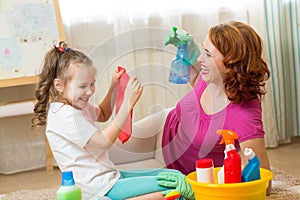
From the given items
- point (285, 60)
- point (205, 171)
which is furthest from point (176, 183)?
point (285, 60)

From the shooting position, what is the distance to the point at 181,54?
2045 mm

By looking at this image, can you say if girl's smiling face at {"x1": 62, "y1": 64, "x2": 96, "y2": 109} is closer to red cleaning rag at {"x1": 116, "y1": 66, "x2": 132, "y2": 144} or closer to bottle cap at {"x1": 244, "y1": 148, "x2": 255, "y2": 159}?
red cleaning rag at {"x1": 116, "y1": 66, "x2": 132, "y2": 144}

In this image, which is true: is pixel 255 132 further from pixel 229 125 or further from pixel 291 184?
pixel 291 184

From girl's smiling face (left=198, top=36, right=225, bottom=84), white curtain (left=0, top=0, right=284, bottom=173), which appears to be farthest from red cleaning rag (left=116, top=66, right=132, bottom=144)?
white curtain (left=0, top=0, right=284, bottom=173)

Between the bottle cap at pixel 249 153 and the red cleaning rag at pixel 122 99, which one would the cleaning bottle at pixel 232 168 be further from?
the red cleaning rag at pixel 122 99

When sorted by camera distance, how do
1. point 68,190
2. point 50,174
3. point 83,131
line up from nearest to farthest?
point 68,190 → point 83,131 → point 50,174

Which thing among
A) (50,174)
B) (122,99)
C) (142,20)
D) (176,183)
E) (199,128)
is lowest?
(50,174)

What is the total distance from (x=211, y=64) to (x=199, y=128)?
230 mm

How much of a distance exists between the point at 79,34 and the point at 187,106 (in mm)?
920

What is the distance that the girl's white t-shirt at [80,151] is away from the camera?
1.74 metres

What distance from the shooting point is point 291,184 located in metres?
2.18

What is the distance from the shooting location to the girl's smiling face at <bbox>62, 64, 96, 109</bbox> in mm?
1772

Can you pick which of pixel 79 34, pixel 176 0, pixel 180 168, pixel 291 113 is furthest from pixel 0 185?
pixel 291 113

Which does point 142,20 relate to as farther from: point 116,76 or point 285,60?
point 116,76
